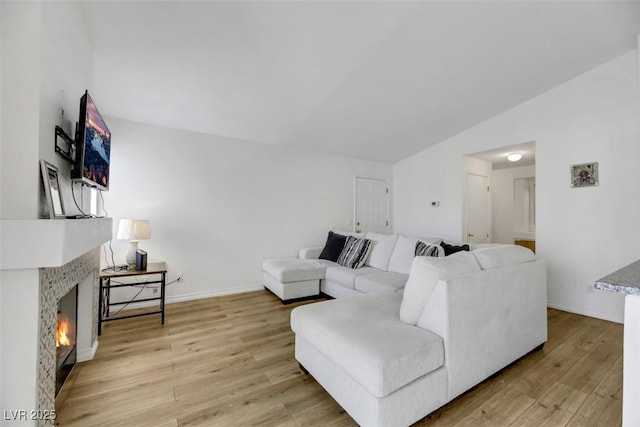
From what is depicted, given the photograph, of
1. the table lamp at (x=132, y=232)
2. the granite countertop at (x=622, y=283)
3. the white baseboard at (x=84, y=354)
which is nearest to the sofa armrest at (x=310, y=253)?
the table lamp at (x=132, y=232)

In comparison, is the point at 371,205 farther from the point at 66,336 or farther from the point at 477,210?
the point at 66,336

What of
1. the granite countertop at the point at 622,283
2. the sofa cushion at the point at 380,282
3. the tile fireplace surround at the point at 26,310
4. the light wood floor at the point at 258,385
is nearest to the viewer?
the granite countertop at the point at 622,283

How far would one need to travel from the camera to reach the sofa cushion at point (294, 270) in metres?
3.35

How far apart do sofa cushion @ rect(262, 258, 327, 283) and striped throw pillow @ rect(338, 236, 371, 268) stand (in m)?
0.30

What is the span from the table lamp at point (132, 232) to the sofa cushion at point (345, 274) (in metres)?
2.20

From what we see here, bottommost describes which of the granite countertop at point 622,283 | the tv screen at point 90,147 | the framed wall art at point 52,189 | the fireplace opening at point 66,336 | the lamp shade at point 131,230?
the fireplace opening at point 66,336

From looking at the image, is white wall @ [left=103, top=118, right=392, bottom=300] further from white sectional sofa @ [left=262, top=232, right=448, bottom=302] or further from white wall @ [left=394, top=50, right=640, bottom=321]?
white wall @ [left=394, top=50, right=640, bottom=321]

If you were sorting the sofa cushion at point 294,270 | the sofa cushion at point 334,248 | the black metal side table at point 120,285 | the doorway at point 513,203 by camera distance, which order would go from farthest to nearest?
the doorway at point 513,203
the sofa cushion at point 334,248
the sofa cushion at point 294,270
the black metal side table at point 120,285

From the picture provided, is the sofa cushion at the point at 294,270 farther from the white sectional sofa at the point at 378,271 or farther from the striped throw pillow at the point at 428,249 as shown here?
the striped throw pillow at the point at 428,249

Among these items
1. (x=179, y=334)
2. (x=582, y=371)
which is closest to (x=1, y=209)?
(x=179, y=334)

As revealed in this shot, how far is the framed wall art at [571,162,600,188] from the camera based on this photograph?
3.04 metres

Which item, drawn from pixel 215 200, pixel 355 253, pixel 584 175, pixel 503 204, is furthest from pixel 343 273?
pixel 503 204

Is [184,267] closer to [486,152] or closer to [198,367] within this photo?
[198,367]

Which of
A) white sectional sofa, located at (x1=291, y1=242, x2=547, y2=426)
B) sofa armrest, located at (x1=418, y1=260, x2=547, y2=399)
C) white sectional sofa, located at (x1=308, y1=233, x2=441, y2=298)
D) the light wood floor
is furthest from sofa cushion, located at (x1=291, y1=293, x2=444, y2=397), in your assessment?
white sectional sofa, located at (x1=308, y1=233, x2=441, y2=298)
